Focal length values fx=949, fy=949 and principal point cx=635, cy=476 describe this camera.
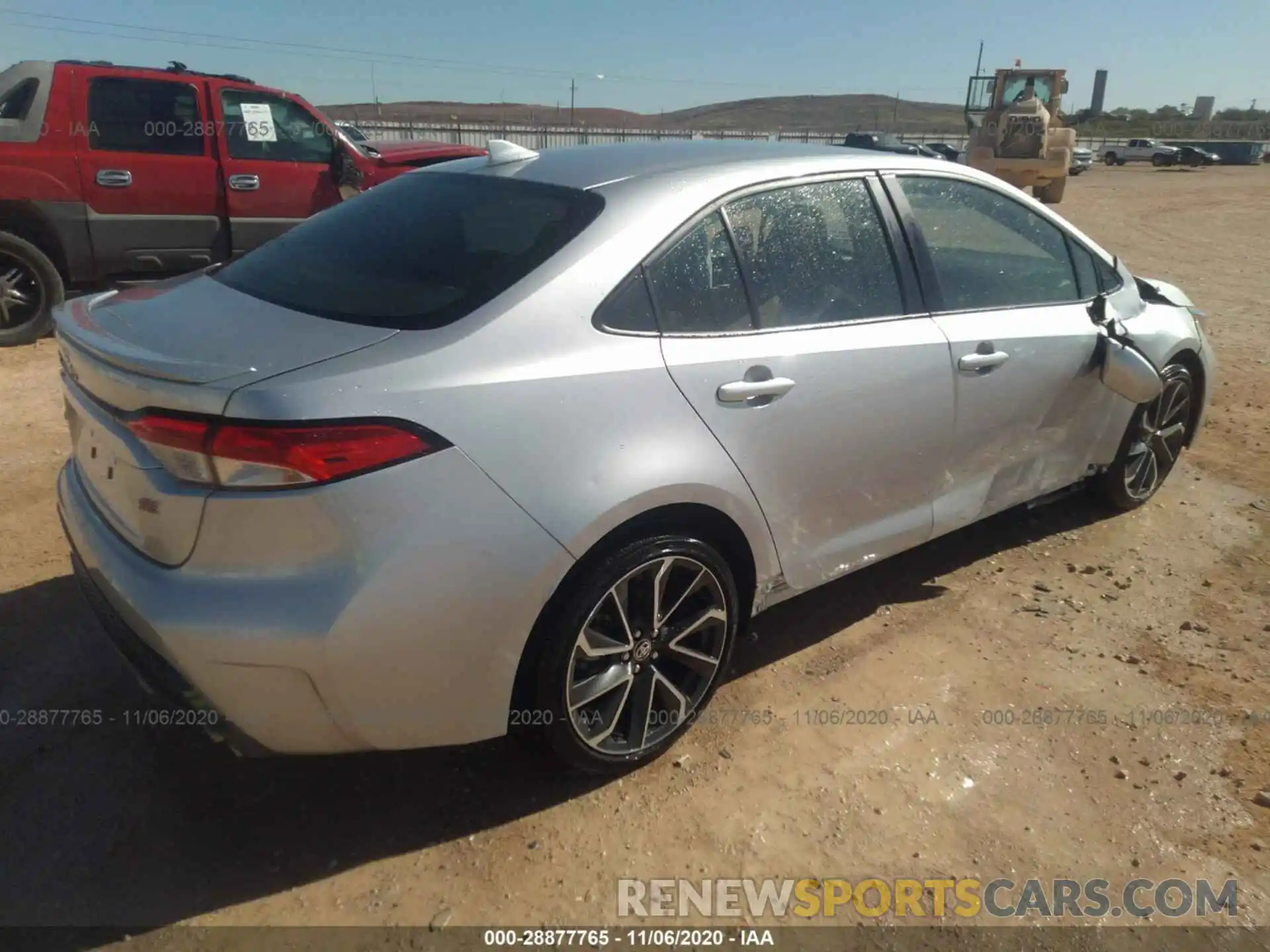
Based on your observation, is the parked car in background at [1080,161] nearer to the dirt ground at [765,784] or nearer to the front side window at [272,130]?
the front side window at [272,130]

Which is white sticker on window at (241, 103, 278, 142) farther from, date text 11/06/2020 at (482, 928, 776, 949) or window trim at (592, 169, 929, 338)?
date text 11/06/2020 at (482, 928, 776, 949)

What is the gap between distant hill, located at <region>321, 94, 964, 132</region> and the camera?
78.6m

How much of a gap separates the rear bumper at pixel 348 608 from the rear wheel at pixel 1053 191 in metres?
21.2

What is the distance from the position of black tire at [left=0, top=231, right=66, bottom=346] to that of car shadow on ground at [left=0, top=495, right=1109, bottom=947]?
4.38 metres

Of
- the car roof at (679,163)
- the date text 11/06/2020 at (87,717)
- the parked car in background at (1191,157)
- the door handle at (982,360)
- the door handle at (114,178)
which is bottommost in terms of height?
the date text 11/06/2020 at (87,717)

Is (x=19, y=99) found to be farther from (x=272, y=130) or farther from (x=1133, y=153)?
(x=1133, y=153)

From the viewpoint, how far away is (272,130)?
7758mm

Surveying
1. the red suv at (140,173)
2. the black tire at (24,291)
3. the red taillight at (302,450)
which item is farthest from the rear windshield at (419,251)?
the red suv at (140,173)

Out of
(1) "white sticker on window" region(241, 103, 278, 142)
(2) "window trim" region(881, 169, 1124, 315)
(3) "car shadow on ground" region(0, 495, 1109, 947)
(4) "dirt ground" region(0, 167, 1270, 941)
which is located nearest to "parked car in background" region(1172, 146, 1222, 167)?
(1) "white sticker on window" region(241, 103, 278, 142)

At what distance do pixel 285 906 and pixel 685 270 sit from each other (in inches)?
75.2

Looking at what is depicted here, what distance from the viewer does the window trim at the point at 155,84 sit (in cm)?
690

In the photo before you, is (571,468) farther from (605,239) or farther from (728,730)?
(728,730)

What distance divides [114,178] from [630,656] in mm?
6367

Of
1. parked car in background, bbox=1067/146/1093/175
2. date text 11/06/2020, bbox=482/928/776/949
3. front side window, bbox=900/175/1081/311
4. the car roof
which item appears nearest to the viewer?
date text 11/06/2020, bbox=482/928/776/949
